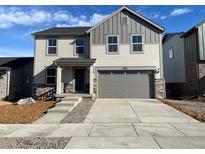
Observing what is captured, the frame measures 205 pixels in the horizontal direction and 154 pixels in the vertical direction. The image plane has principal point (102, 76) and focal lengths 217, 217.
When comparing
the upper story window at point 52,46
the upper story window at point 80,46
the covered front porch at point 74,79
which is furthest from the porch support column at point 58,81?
the upper story window at point 80,46

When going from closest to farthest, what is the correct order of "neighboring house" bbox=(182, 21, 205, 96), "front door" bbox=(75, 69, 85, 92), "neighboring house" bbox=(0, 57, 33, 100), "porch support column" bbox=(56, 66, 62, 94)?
"porch support column" bbox=(56, 66, 62, 94) < "neighboring house" bbox=(182, 21, 205, 96) < "front door" bbox=(75, 69, 85, 92) < "neighboring house" bbox=(0, 57, 33, 100)

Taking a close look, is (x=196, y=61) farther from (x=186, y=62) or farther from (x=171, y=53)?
(x=171, y=53)

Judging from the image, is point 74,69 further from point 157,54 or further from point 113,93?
point 157,54

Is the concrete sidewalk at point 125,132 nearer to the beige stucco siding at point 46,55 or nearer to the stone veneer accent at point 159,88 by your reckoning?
the stone veneer accent at point 159,88

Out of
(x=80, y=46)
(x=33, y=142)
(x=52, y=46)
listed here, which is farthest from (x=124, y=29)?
(x=33, y=142)

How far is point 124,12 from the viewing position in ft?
63.5

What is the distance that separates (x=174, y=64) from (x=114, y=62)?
907cm

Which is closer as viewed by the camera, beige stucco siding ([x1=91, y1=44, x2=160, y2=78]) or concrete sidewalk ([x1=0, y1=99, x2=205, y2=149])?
concrete sidewalk ([x1=0, y1=99, x2=205, y2=149])

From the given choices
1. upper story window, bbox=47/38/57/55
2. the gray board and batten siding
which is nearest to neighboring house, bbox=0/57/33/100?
upper story window, bbox=47/38/57/55

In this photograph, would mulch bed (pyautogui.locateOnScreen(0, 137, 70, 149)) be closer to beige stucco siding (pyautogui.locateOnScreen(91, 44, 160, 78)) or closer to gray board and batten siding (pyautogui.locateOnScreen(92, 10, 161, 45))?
beige stucco siding (pyautogui.locateOnScreen(91, 44, 160, 78))

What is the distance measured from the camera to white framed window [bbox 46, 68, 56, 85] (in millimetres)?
19875

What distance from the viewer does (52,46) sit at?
66.1 feet

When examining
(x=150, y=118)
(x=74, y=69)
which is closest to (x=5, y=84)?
(x=74, y=69)

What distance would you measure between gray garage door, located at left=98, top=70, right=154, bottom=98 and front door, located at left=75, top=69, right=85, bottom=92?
5.41ft
